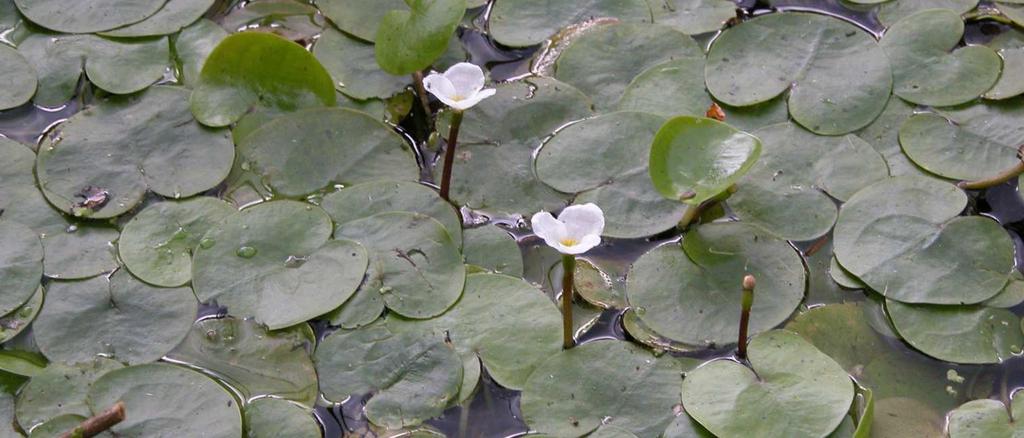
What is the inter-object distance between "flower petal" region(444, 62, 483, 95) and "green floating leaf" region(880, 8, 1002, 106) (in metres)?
1.05

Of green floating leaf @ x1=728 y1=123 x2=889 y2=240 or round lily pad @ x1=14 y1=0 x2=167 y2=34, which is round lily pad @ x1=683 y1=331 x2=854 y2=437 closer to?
green floating leaf @ x1=728 y1=123 x2=889 y2=240

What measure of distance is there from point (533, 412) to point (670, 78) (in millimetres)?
943

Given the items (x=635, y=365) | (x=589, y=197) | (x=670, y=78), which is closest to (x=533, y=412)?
(x=635, y=365)

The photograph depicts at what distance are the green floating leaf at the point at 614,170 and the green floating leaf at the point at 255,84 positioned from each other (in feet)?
1.83

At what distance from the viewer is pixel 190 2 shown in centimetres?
255

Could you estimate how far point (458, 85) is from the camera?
2088 millimetres

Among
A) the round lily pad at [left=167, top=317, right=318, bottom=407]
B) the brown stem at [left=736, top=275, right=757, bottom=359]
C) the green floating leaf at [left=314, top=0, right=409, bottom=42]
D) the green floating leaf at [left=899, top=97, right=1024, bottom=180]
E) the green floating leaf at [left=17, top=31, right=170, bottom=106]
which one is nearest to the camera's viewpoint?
the brown stem at [left=736, top=275, right=757, bottom=359]

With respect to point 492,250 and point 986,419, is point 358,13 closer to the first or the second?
point 492,250

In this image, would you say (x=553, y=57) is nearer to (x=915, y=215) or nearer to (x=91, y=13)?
(x=915, y=215)

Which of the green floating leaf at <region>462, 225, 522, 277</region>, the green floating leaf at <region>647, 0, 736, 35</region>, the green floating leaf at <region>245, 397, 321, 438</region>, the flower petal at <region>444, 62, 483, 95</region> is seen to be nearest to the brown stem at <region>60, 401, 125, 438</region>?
the green floating leaf at <region>245, 397, 321, 438</region>

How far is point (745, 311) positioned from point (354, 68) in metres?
1.14

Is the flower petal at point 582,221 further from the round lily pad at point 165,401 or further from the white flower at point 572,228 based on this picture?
the round lily pad at point 165,401

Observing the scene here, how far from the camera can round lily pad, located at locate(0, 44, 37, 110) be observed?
2361 mm

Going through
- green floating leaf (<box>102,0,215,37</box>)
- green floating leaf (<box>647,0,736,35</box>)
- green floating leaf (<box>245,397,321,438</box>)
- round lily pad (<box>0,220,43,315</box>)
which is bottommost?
green floating leaf (<box>245,397,321,438</box>)
